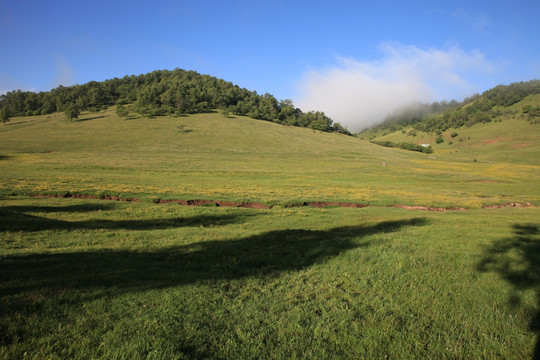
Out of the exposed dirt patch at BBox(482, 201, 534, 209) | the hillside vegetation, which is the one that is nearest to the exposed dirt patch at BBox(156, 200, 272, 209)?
the hillside vegetation

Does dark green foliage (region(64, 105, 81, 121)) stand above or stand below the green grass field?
above

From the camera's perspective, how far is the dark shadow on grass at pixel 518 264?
7.26m

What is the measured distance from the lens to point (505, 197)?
3519 cm

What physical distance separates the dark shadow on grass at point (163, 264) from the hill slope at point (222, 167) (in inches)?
648

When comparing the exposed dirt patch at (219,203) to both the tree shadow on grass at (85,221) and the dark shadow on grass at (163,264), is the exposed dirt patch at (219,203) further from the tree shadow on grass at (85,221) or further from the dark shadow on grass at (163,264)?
the dark shadow on grass at (163,264)

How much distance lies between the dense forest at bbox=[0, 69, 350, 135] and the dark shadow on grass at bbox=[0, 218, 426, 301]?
118 m

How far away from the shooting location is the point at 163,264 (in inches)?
388

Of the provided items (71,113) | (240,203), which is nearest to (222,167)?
(240,203)

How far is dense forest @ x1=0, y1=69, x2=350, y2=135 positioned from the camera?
131 meters

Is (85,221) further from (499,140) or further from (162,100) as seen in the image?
(499,140)

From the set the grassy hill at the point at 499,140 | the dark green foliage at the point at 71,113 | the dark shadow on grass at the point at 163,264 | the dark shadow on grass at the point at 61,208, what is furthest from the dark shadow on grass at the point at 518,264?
the dark green foliage at the point at 71,113

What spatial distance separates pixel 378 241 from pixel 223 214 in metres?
13.2

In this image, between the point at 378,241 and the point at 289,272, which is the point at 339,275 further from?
the point at 378,241

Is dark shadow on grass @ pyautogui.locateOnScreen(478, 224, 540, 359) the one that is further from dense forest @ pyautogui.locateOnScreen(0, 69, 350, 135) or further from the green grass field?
dense forest @ pyautogui.locateOnScreen(0, 69, 350, 135)
